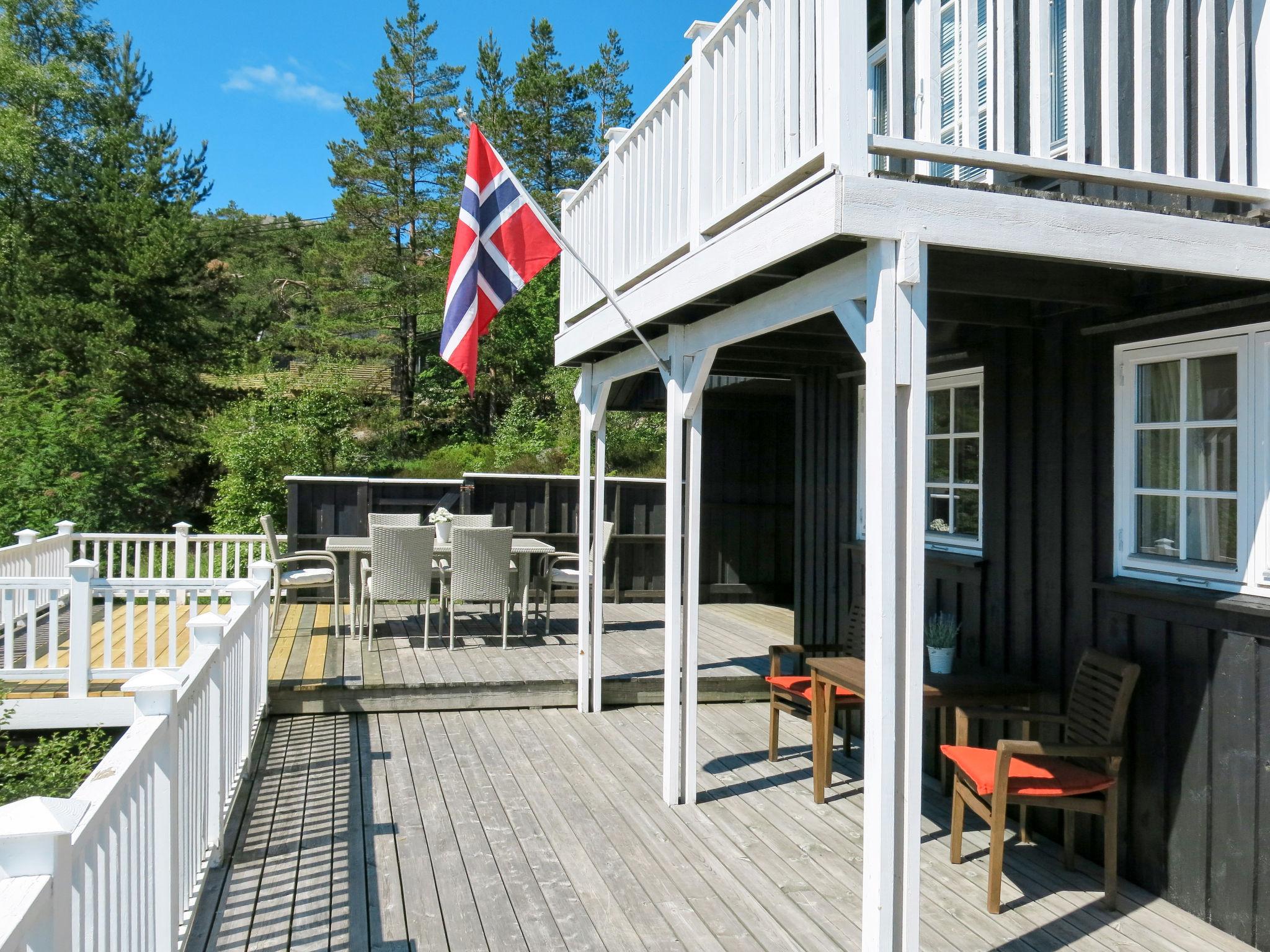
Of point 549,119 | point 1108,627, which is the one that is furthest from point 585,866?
point 549,119

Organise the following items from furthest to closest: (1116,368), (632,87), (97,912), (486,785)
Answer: (632,87) → (486,785) → (1116,368) → (97,912)

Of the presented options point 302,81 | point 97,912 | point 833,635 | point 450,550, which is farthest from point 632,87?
point 302,81

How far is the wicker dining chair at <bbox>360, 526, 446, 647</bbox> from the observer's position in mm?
7000

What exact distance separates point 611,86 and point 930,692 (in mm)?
22609

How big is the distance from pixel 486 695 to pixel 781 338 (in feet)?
9.91

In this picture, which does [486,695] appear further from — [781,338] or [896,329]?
[896,329]

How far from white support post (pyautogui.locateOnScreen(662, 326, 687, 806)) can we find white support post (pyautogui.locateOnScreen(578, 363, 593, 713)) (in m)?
1.63

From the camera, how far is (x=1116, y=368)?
3.72 meters

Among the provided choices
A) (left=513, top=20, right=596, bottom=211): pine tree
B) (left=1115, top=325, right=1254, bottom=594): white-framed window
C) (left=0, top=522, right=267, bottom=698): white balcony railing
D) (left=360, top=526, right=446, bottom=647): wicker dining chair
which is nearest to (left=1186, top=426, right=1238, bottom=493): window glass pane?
(left=1115, top=325, right=1254, bottom=594): white-framed window

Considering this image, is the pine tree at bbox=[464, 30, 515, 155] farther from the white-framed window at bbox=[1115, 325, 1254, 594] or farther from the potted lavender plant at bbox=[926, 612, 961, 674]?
the white-framed window at bbox=[1115, 325, 1254, 594]

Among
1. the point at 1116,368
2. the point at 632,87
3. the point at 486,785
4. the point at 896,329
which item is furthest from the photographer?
the point at 632,87

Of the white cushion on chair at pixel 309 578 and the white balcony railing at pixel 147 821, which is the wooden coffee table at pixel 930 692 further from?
the white cushion on chair at pixel 309 578

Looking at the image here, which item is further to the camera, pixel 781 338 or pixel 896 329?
pixel 781 338

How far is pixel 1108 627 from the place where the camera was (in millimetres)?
3727
